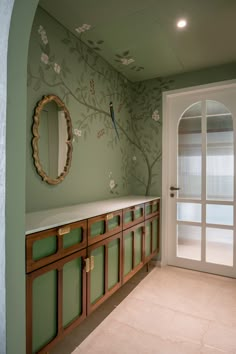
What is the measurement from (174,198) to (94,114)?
1.53 m

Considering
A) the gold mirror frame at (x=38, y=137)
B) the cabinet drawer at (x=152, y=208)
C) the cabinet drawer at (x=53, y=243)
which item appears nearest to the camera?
the cabinet drawer at (x=53, y=243)

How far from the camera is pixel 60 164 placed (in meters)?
2.03

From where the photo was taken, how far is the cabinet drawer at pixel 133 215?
2230mm

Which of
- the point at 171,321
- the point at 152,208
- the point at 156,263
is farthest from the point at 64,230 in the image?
the point at 156,263

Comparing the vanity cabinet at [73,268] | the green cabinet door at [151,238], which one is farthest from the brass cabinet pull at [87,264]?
the green cabinet door at [151,238]

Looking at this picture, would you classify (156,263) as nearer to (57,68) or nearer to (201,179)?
(201,179)

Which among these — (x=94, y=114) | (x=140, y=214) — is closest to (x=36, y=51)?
(x=94, y=114)

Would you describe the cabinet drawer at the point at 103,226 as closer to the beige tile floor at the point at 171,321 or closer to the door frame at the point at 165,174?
the beige tile floor at the point at 171,321

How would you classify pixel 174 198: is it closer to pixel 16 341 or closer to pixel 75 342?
pixel 75 342

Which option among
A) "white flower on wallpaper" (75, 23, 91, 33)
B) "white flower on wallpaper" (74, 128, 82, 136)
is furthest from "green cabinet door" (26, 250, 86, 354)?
"white flower on wallpaper" (75, 23, 91, 33)

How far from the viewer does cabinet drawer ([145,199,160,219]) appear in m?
2.73

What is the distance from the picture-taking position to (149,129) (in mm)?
3197

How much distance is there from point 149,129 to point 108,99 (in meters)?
0.75

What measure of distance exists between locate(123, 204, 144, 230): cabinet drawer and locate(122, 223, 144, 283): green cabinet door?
0.17 ft
